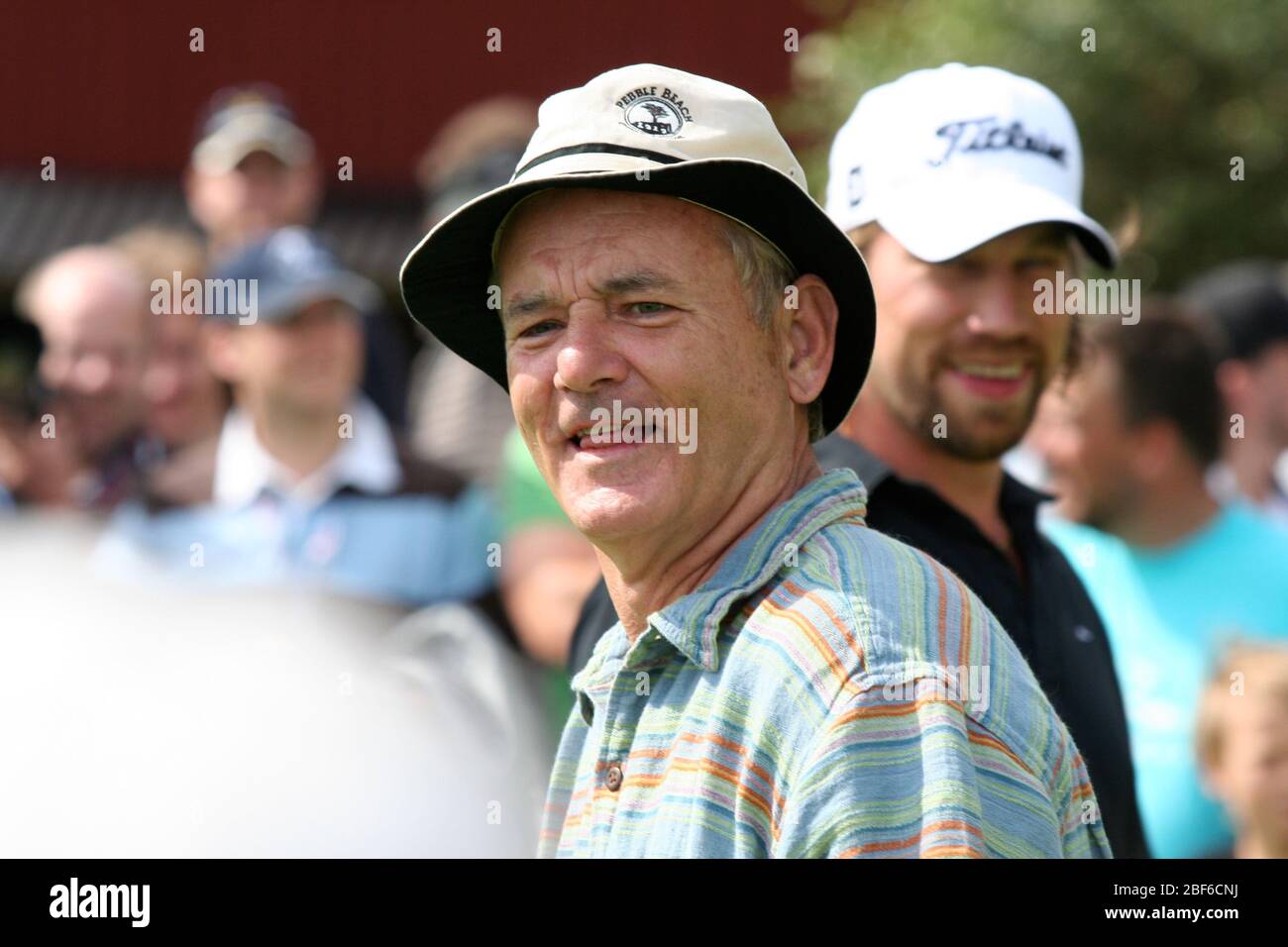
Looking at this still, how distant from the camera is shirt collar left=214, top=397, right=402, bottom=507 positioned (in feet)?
15.5

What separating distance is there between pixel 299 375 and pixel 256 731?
138 centimetres

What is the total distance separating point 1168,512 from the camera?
14.8 ft

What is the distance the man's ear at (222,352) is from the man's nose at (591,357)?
3041 millimetres

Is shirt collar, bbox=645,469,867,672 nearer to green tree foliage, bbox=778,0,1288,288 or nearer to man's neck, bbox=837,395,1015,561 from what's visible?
man's neck, bbox=837,395,1015,561

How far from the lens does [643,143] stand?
87.2 inches

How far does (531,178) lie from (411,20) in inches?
386

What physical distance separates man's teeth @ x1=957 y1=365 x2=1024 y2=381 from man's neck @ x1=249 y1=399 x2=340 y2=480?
2.18m

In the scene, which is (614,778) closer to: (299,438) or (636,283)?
(636,283)

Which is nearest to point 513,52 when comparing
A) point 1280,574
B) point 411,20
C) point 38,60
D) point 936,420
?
point 411,20

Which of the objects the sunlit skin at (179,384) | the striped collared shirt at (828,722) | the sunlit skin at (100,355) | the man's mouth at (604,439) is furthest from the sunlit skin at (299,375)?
the striped collared shirt at (828,722)

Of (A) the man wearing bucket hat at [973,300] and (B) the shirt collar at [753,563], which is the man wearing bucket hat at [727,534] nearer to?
(B) the shirt collar at [753,563]

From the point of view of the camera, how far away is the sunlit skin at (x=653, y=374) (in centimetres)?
223

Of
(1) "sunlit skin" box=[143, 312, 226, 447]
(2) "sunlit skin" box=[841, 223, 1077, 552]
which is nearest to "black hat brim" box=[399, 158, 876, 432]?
(2) "sunlit skin" box=[841, 223, 1077, 552]
